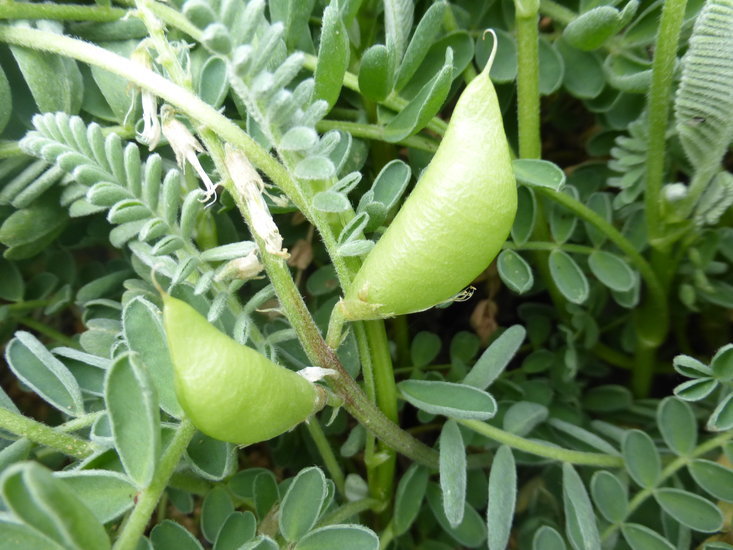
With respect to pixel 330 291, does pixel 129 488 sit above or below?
above

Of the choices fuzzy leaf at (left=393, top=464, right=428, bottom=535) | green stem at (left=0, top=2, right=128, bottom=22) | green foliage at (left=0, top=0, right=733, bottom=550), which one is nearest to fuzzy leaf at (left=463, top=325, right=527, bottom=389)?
green foliage at (left=0, top=0, right=733, bottom=550)

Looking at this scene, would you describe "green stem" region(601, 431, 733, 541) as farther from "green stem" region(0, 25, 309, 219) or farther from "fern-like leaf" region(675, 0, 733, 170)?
"green stem" region(0, 25, 309, 219)

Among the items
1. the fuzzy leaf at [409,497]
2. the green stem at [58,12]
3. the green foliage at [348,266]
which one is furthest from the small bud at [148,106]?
the fuzzy leaf at [409,497]

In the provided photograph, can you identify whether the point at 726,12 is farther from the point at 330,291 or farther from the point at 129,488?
the point at 129,488

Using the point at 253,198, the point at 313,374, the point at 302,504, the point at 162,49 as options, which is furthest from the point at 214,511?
the point at 162,49

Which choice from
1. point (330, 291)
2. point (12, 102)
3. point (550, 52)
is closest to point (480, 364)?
point (330, 291)
